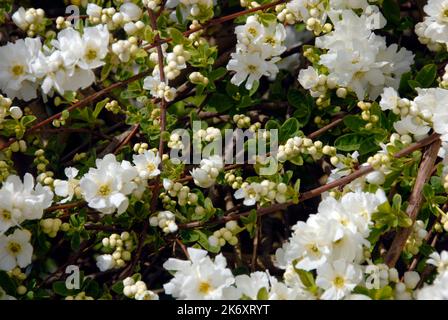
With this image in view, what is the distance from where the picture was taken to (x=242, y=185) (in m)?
1.97

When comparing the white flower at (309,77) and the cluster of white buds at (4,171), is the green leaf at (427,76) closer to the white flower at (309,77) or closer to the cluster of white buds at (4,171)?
the white flower at (309,77)

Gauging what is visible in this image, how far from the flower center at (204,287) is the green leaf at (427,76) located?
0.87m

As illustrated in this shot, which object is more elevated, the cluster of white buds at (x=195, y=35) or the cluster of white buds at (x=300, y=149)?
the cluster of white buds at (x=195, y=35)

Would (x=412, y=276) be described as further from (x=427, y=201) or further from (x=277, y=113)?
(x=277, y=113)

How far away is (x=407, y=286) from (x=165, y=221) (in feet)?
2.04

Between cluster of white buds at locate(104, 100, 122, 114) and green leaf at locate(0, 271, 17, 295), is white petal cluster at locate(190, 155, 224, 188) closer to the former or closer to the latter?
cluster of white buds at locate(104, 100, 122, 114)

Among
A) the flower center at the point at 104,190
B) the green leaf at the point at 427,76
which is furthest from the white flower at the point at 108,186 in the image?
the green leaf at the point at 427,76

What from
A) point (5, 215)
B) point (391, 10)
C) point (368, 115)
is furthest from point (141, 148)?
point (391, 10)

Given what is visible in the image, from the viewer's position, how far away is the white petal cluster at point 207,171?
196 cm

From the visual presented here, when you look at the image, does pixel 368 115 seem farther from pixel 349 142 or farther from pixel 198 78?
pixel 198 78

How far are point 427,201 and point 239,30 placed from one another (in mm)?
689

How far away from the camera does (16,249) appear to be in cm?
196

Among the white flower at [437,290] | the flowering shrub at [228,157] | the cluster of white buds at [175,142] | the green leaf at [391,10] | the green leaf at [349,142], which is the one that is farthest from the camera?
the green leaf at [391,10]
